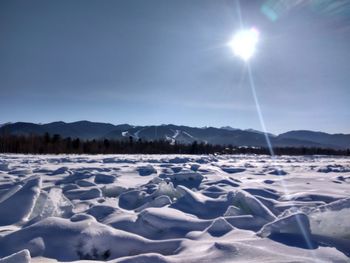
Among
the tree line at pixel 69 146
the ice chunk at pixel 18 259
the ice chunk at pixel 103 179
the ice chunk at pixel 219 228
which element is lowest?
the ice chunk at pixel 219 228

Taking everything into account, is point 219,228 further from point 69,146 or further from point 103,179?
point 69,146

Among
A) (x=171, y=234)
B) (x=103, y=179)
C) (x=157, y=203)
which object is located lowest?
(x=171, y=234)

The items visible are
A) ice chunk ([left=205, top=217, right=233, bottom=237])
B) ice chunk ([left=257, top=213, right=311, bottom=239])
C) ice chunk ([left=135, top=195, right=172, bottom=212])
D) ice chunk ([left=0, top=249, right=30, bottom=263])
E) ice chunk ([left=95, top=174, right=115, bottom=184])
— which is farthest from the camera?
ice chunk ([left=95, top=174, right=115, bottom=184])

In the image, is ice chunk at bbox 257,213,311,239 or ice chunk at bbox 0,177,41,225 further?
ice chunk at bbox 0,177,41,225

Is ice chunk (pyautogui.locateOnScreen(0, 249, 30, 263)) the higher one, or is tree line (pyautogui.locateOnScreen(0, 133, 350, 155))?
tree line (pyautogui.locateOnScreen(0, 133, 350, 155))

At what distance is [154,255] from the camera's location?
196 cm

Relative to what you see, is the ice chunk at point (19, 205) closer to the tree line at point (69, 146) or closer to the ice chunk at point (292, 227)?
the ice chunk at point (292, 227)

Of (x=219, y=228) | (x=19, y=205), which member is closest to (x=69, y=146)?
(x=19, y=205)

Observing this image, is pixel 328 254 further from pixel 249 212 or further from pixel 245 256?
pixel 249 212

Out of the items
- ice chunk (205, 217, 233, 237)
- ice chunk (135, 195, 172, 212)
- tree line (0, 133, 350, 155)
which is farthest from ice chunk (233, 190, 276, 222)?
tree line (0, 133, 350, 155)

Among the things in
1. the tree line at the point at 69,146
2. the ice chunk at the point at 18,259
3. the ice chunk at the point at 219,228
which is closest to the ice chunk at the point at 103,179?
the ice chunk at the point at 219,228

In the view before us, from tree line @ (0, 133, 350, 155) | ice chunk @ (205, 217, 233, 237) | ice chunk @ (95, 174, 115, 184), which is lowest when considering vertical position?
ice chunk @ (205, 217, 233, 237)

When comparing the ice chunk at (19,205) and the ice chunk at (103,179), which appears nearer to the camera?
the ice chunk at (19,205)

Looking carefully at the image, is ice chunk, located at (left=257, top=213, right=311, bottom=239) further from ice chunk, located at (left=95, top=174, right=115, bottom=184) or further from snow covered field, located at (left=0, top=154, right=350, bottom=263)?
ice chunk, located at (left=95, top=174, right=115, bottom=184)
